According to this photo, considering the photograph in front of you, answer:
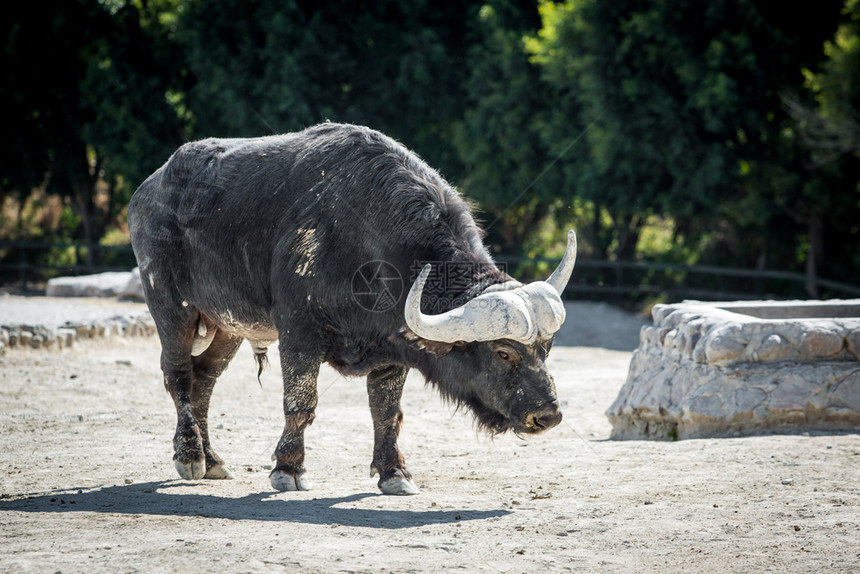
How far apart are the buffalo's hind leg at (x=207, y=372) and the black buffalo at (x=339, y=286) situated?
0.02m

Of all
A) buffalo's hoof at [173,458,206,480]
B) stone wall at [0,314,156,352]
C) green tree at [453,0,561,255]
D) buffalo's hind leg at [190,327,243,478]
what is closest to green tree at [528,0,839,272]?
green tree at [453,0,561,255]

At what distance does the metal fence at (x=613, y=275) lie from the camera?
60.9ft

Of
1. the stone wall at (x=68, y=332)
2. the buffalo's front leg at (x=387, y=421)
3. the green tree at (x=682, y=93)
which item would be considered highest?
the green tree at (x=682, y=93)

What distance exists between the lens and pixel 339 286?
5.97 meters

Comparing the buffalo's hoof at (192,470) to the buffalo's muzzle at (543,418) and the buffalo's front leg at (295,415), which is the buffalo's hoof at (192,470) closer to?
the buffalo's front leg at (295,415)

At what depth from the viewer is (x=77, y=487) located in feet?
20.2

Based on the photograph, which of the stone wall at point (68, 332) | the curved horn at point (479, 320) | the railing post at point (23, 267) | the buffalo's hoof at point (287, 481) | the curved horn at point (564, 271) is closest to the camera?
the curved horn at point (479, 320)

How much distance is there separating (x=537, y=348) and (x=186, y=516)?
7.11 feet

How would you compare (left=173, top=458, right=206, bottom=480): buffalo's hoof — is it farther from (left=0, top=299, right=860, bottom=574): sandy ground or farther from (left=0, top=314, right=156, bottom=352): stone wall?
(left=0, top=314, right=156, bottom=352): stone wall

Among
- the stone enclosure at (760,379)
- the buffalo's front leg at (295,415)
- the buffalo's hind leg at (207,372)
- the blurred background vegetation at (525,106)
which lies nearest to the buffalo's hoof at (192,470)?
the buffalo's hind leg at (207,372)

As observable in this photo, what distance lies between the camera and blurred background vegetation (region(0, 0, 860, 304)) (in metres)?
16.8

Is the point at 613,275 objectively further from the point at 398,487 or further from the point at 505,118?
the point at 398,487

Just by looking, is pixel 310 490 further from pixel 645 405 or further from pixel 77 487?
pixel 645 405

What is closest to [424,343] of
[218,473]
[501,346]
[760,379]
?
[501,346]
